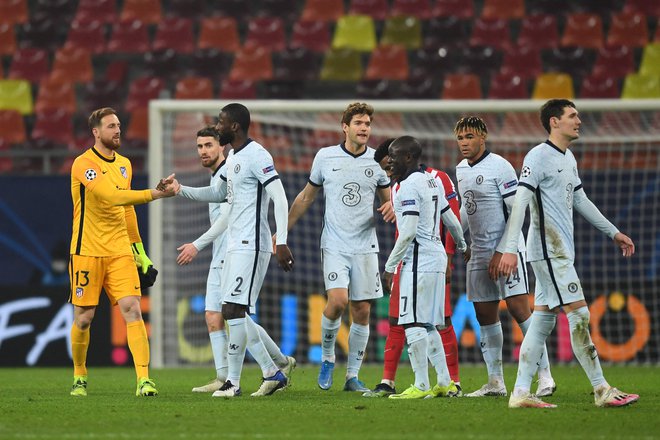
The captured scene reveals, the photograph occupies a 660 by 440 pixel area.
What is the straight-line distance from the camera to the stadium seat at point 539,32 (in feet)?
59.1

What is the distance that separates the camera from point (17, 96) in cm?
1798

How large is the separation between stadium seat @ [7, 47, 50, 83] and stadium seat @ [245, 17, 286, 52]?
3.29 meters

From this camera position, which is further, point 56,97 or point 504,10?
point 504,10

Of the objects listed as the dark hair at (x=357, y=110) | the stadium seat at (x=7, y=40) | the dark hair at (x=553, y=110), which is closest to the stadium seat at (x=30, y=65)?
the stadium seat at (x=7, y=40)

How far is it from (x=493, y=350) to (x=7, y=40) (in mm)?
13015

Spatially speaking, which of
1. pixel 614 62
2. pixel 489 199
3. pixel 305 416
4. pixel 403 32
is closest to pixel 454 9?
pixel 403 32

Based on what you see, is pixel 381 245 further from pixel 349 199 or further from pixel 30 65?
pixel 30 65

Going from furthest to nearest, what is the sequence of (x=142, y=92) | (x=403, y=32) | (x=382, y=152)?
(x=403, y=32) < (x=142, y=92) < (x=382, y=152)

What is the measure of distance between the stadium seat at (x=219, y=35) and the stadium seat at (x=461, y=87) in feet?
12.3

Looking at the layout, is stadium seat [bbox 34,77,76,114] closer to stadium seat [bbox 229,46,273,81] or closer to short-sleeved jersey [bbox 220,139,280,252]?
stadium seat [bbox 229,46,273,81]

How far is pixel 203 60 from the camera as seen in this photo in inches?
716

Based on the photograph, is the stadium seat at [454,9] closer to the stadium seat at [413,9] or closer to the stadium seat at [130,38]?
the stadium seat at [413,9]

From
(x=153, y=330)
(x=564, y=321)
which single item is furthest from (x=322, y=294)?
(x=564, y=321)

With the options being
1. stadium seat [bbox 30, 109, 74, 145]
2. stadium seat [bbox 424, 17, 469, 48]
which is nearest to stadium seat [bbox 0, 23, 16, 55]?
stadium seat [bbox 30, 109, 74, 145]
